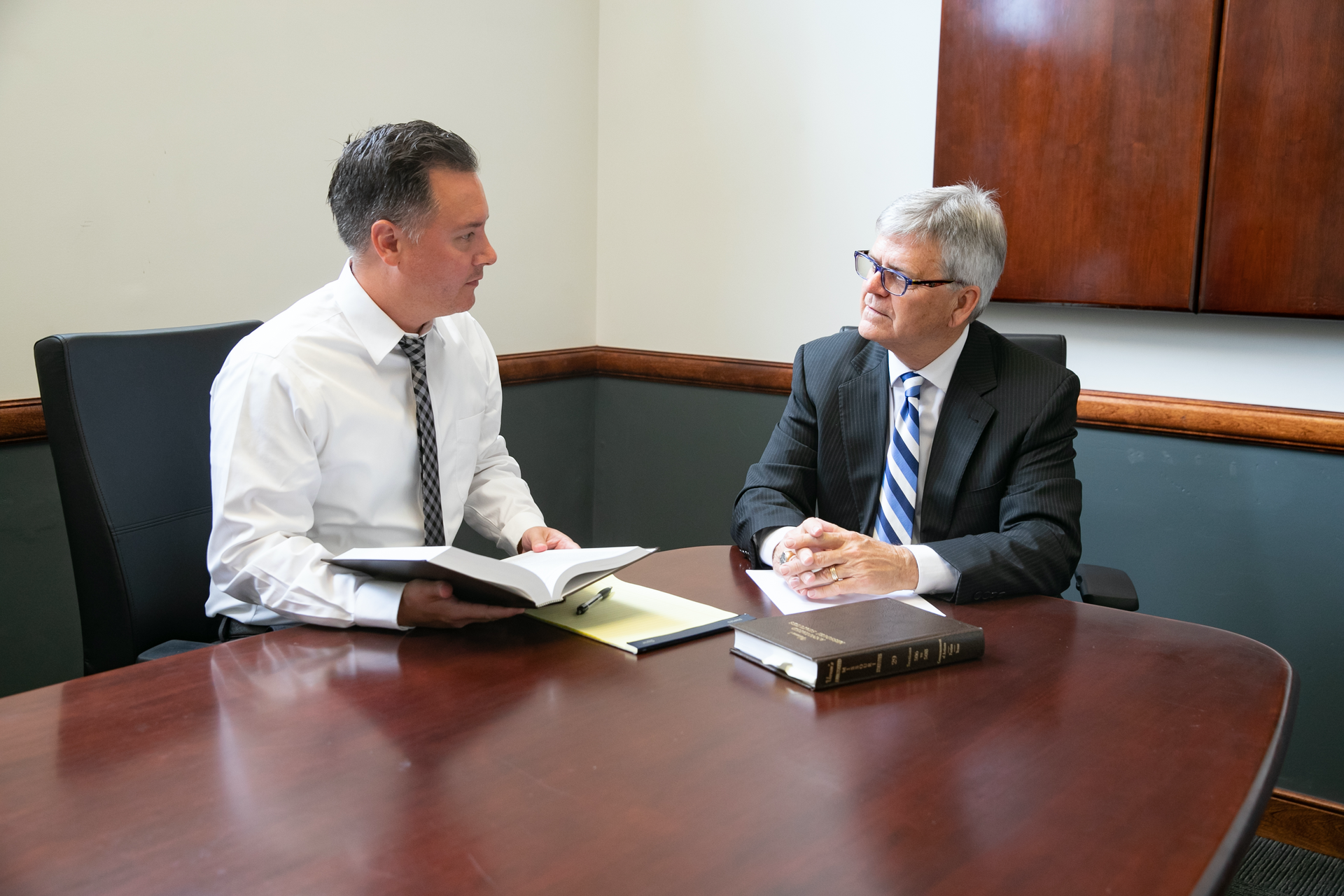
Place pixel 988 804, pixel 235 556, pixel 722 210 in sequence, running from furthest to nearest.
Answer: pixel 722 210, pixel 235 556, pixel 988 804

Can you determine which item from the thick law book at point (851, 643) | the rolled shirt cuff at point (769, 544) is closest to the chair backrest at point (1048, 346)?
the rolled shirt cuff at point (769, 544)

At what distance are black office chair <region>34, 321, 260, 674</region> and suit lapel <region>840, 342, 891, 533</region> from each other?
1173mm

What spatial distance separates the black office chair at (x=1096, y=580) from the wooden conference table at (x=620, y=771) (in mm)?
419

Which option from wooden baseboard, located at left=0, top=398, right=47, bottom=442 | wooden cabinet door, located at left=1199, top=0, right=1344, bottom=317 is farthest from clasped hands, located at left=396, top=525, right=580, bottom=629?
wooden cabinet door, located at left=1199, top=0, right=1344, bottom=317

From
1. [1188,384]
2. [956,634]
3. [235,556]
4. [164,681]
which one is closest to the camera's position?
[164,681]

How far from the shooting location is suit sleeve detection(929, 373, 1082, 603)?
1.61 m

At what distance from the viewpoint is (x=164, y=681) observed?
1.21 meters

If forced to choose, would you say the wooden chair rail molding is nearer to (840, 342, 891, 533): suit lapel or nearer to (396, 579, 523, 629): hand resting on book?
(840, 342, 891, 533): suit lapel

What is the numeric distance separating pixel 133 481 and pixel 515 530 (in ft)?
2.18

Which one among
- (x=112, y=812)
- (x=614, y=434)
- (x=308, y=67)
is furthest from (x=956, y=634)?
(x=614, y=434)

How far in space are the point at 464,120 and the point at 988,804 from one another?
263 cm

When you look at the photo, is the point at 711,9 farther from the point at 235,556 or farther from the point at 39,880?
the point at 39,880

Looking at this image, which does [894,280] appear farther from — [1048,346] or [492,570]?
[492,570]

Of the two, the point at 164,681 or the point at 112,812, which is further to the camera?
the point at 164,681
